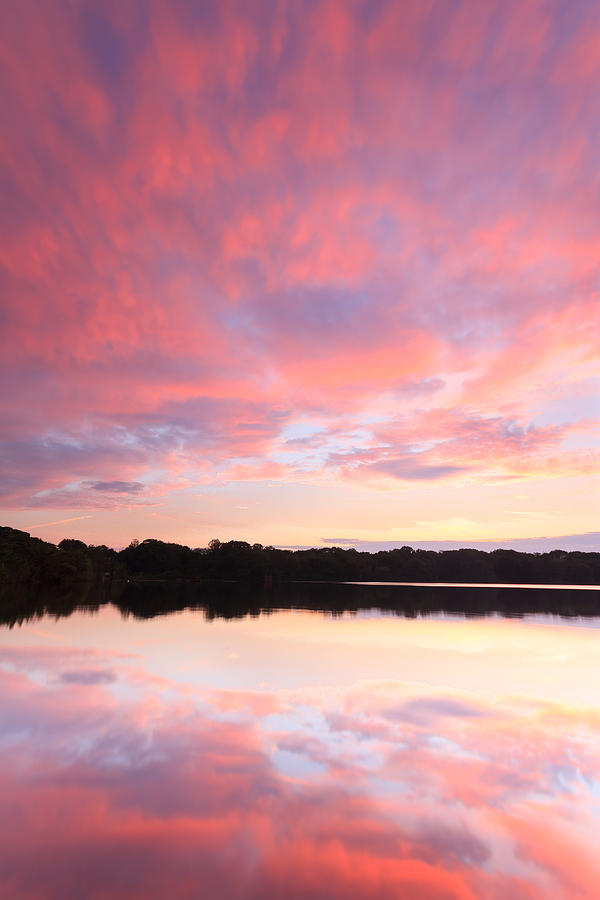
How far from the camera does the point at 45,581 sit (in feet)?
246

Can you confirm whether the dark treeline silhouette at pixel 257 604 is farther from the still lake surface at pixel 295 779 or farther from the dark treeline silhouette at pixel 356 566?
the dark treeline silhouette at pixel 356 566

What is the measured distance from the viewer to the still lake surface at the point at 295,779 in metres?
4.81

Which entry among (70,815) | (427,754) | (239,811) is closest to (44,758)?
(70,815)

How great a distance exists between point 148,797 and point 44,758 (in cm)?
214

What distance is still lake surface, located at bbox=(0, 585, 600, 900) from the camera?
15.8 feet

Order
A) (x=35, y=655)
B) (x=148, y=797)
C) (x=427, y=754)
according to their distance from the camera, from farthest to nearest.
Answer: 1. (x=35, y=655)
2. (x=427, y=754)
3. (x=148, y=797)

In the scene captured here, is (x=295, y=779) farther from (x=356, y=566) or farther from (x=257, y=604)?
(x=356, y=566)

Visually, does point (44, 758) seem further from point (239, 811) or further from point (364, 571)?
point (364, 571)

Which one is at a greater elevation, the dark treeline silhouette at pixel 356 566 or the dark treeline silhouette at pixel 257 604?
the dark treeline silhouette at pixel 356 566

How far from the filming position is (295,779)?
22.4 feet

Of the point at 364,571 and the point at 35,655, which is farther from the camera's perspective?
the point at 364,571

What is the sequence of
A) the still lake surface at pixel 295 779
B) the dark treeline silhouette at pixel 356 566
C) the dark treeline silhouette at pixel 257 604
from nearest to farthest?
the still lake surface at pixel 295 779 → the dark treeline silhouette at pixel 257 604 → the dark treeline silhouette at pixel 356 566

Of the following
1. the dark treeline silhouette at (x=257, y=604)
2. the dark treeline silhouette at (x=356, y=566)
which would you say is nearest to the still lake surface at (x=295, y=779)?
the dark treeline silhouette at (x=257, y=604)

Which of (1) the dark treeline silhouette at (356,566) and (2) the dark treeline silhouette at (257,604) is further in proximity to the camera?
(1) the dark treeline silhouette at (356,566)
